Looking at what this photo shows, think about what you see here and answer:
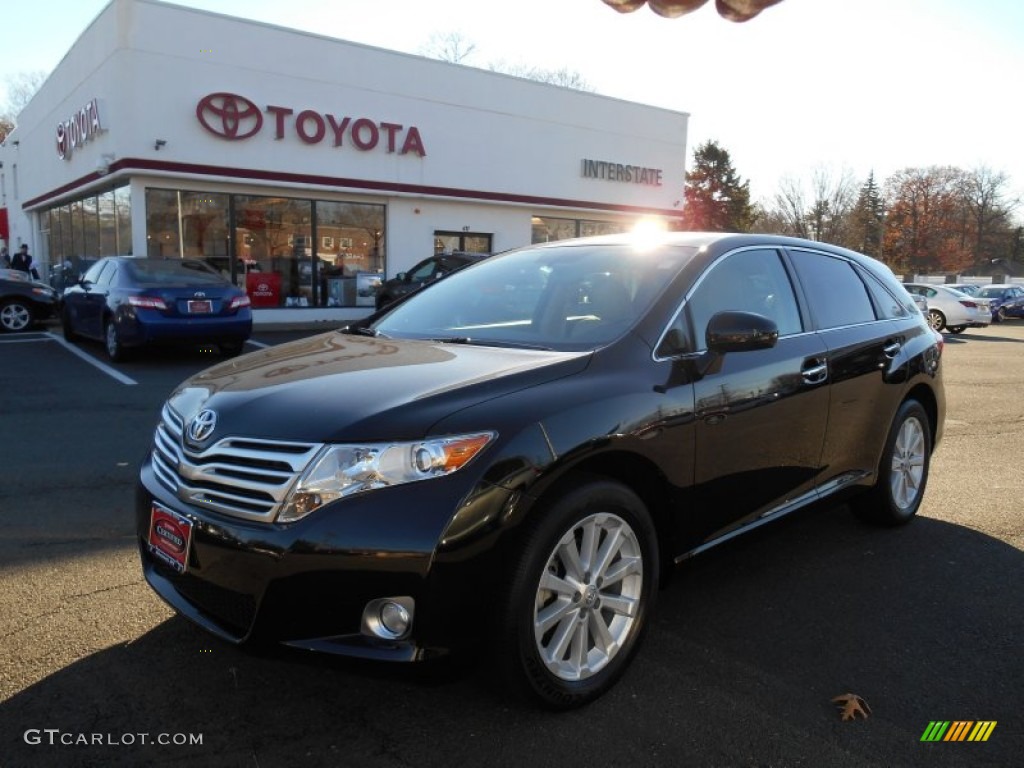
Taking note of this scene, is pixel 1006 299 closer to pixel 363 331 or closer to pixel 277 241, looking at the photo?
pixel 277 241

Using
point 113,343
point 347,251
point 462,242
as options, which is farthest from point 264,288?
point 113,343

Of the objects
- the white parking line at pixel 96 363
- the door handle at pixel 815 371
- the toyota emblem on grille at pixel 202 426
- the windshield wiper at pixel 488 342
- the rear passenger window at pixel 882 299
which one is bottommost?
the white parking line at pixel 96 363

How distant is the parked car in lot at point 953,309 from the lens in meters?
22.7

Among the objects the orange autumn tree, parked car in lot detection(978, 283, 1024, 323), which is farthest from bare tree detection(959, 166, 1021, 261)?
parked car in lot detection(978, 283, 1024, 323)

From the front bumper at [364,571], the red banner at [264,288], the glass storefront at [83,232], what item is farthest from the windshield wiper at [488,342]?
the glass storefront at [83,232]

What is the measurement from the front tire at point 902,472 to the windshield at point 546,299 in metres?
1.94

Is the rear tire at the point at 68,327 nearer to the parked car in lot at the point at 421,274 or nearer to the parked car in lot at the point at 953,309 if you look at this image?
the parked car in lot at the point at 421,274

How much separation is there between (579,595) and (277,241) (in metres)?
16.6

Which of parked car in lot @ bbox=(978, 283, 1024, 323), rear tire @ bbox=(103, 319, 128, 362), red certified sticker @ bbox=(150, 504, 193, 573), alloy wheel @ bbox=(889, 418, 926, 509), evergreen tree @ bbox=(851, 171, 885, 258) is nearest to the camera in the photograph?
red certified sticker @ bbox=(150, 504, 193, 573)

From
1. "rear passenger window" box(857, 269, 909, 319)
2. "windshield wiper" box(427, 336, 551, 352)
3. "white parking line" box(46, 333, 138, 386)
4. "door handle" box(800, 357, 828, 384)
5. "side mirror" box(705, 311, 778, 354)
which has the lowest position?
"white parking line" box(46, 333, 138, 386)

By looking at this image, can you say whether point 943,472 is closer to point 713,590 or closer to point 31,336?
point 713,590

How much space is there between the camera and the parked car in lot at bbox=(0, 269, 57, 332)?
48.3ft

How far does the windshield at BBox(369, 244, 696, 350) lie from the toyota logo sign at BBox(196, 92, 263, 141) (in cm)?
1397

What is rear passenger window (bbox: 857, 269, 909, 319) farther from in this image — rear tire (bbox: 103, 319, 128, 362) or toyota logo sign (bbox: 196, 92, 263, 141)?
toyota logo sign (bbox: 196, 92, 263, 141)
